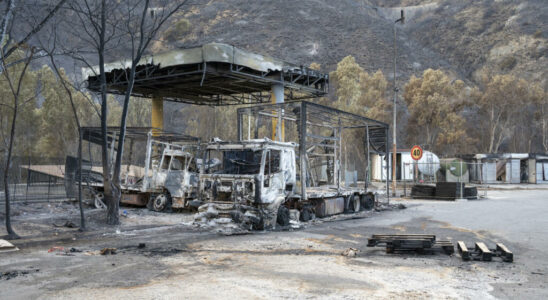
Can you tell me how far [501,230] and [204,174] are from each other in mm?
8736

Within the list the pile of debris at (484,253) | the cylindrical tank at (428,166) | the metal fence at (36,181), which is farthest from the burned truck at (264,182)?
the cylindrical tank at (428,166)

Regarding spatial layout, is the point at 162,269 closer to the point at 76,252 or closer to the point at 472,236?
the point at 76,252

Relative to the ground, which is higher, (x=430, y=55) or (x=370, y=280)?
(x=430, y=55)

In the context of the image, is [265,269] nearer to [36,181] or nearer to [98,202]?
[98,202]

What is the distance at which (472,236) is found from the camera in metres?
11.7

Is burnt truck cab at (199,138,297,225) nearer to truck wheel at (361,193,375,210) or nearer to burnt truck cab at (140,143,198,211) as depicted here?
burnt truck cab at (140,143,198,211)

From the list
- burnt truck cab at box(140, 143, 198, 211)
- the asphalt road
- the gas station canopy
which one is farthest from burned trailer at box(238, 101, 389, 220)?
the gas station canopy

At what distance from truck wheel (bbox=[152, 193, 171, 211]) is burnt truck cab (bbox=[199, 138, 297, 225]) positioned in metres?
4.00

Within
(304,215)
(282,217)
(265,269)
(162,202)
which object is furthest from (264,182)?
(162,202)

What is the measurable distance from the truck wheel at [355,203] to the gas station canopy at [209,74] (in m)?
7.96

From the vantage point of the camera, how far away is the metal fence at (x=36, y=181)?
17.1 m

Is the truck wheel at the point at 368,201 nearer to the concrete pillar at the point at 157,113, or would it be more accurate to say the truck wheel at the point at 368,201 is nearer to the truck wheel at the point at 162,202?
the truck wheel at the point at 162,202

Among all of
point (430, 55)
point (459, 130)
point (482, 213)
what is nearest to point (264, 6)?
point (430, 55)

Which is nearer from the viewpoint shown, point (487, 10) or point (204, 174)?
point (204, 174)
